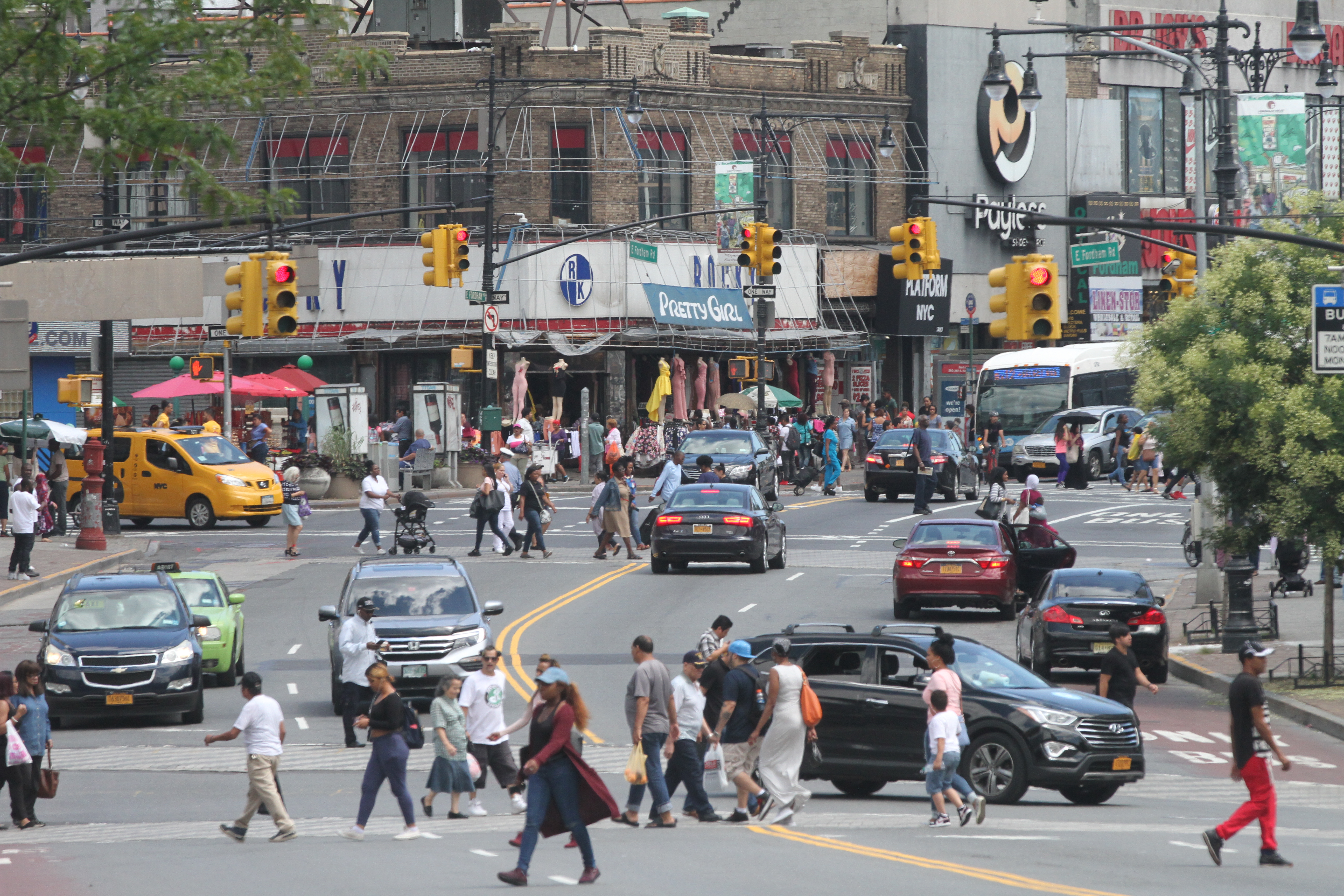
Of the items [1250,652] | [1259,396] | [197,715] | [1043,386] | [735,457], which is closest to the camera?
[1250,652]

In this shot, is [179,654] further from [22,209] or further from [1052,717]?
[22,209]

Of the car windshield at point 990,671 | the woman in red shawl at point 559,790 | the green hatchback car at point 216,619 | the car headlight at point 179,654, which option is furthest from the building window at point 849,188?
the woman in red shawl at point 559,790

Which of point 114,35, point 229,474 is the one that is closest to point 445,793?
point 114,35

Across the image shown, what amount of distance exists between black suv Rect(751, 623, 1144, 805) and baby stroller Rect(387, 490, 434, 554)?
55.2ft

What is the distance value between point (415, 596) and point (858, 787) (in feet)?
20.0

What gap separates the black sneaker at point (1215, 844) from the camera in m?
13.0

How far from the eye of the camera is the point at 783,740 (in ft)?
48.7

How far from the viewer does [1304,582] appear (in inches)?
1187

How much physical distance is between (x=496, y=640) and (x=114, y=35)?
41.9 ft

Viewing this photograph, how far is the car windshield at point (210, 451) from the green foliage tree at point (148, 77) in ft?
84.4

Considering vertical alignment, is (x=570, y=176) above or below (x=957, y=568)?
above

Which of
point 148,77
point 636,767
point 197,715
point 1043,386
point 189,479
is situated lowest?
point 197,715

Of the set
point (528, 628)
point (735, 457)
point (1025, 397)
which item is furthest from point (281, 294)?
point (1025, 397)

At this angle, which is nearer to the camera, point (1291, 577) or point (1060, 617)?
point (1060, 617)
